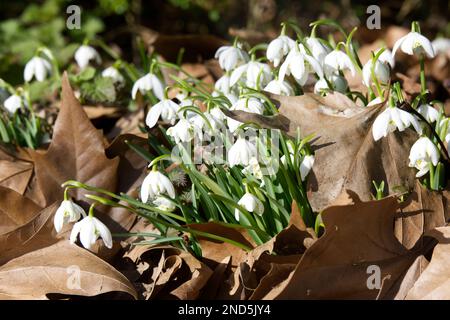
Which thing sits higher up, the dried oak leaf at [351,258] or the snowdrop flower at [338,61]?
the snowdrop flower at [338,61]

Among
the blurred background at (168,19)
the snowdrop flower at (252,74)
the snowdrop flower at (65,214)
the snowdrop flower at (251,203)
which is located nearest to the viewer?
the snowdrop flower at (251,203)

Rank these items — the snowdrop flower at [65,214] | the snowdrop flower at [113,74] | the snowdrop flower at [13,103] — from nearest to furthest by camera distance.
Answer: the snowdrop flower at [65,214] → the snowdrop flower at [13,103] → the snowdrop flower at [113,74]

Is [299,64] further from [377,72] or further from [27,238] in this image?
[27,238]

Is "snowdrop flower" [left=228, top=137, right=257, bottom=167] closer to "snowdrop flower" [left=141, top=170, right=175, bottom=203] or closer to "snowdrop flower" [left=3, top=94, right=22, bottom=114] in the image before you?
"snowdrop flower" [left=141, top=170, right=175, bottom=203]

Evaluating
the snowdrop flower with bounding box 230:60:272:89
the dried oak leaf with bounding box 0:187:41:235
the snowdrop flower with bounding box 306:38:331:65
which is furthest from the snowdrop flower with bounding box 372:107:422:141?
the dried oak leaf with bounding box 0:187:41:235

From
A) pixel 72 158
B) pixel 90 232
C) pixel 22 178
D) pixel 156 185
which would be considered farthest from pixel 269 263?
pixel 22 178

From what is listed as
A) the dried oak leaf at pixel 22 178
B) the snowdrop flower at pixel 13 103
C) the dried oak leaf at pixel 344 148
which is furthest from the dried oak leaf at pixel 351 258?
the snowdrop flower at pixel 13 103

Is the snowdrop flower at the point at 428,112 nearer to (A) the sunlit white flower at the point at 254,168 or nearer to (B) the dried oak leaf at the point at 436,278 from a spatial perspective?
(B) the dried oak leaf at the point at 436,278
